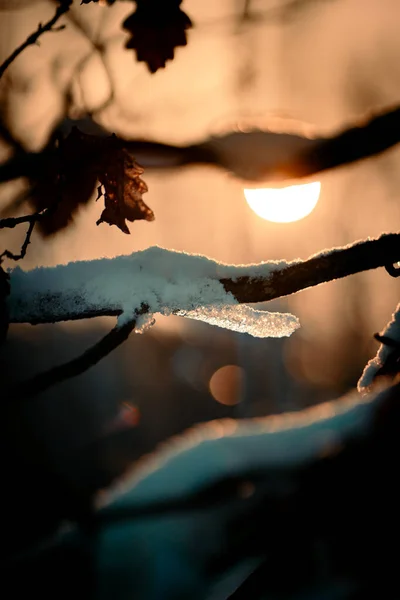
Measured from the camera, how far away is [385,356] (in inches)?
53.9

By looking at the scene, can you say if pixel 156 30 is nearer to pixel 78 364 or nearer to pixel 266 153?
pixel 266 153

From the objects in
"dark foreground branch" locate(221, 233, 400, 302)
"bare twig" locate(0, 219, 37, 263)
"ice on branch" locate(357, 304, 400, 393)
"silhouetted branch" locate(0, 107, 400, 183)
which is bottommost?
"ice on branch" locate(357, 304, 400, 393)

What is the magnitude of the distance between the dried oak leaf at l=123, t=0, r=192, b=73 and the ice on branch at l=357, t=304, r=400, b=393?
115 centimetres

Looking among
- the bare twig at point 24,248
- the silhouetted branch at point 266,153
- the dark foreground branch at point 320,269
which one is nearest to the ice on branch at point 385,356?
the dark foreground branch at point 320,269

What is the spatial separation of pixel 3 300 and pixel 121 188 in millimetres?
449

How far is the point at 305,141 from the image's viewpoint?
1.72 meters

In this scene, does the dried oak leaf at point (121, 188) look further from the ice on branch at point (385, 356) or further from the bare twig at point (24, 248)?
the ice on branch at point (385, 356)

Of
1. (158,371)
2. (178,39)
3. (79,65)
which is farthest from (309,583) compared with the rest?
(158,371)

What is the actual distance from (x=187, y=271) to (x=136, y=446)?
18.9m

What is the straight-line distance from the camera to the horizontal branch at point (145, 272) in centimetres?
111

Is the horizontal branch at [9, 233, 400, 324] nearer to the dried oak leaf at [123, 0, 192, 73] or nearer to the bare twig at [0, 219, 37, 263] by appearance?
the bare twig at [0, 219, 37, 263]

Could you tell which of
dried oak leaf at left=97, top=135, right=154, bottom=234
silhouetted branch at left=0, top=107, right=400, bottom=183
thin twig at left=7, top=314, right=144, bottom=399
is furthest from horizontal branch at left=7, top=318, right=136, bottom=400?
silhouetted branch at left=0, top=107, right=400, bottom=183

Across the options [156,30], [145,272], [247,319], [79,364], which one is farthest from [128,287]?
[156,30]

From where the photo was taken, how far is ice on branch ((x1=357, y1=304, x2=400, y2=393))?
1.32 m
